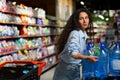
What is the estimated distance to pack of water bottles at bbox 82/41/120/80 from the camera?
2752 mm

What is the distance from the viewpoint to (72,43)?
3174 millimetres

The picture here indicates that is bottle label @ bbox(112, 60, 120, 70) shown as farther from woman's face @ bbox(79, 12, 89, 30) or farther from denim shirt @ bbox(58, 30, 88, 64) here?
woman's face @ bbox(79, 12, 89, 30)

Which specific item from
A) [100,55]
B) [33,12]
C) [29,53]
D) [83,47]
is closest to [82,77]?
[100,55]

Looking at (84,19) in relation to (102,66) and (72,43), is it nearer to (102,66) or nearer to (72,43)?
(72,43)

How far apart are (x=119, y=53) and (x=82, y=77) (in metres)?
0.44

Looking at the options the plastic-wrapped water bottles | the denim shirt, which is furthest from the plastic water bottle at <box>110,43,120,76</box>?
the denim shirt

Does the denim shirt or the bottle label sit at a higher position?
the denim shirt

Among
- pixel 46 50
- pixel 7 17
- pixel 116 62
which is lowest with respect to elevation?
pixel 46 50

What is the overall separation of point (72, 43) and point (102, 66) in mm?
511

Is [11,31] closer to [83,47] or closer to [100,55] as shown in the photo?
[83,47]

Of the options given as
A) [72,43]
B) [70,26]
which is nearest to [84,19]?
[70,26]

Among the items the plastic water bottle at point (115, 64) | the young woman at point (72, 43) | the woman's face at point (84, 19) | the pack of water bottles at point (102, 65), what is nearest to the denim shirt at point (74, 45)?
the young woman at point (72, 43)

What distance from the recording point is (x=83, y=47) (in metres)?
3.44

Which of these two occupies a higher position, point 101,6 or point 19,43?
point 101,6
